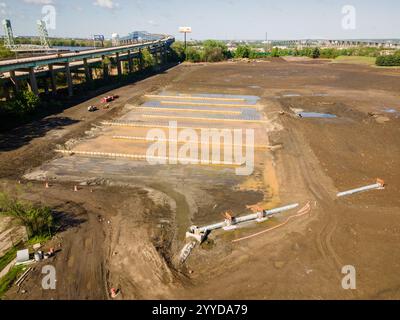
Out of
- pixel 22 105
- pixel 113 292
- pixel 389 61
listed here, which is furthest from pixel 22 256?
pixel 389 61

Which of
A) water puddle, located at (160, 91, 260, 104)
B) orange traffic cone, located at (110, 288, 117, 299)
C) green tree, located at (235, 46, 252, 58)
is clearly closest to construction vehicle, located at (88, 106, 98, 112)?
water puddle, located at (160, 91, 260, 104)

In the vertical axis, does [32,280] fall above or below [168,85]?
below

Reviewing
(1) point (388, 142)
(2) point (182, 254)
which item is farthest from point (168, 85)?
(2) point (182, 254)

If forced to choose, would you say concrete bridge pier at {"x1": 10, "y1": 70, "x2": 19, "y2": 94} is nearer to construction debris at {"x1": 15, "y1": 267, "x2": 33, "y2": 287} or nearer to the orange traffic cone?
construction debris at {"x1": 15, "y1": 267, "x2": 33, "y2": 287}

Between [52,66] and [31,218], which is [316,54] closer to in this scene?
[52,66]

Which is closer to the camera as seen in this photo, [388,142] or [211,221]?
[211,221]
